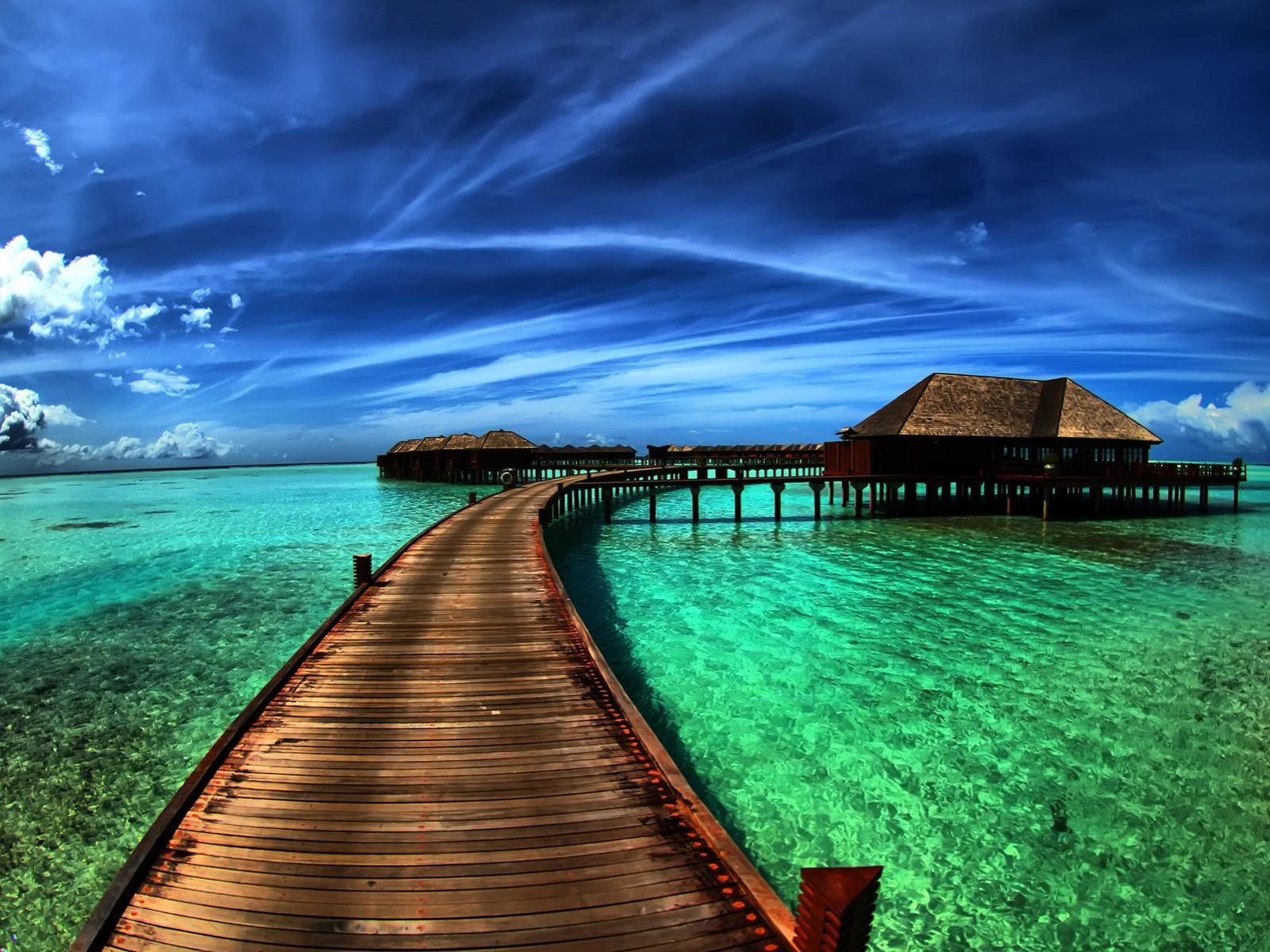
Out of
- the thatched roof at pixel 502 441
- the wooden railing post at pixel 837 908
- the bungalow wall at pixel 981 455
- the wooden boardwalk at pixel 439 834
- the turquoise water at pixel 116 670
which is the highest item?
the thatched roof at pixel 502 441

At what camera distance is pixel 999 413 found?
3353cm

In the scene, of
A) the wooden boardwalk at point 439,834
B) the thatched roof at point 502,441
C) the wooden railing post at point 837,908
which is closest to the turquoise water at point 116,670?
the wooden boardwalk at point 439,834

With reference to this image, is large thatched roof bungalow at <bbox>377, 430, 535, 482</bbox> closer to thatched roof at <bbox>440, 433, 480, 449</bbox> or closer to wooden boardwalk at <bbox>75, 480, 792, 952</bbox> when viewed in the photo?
thatched roof at <bbox>440, 433, 480, 449</bbox>

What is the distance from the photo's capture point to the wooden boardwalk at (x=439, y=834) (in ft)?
11.7

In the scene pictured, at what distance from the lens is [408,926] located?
361 cm


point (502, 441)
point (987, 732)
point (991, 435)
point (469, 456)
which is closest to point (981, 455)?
point (991, 435)

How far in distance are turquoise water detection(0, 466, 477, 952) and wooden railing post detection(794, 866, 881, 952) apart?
18.9ft

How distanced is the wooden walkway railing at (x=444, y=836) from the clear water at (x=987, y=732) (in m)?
1.98

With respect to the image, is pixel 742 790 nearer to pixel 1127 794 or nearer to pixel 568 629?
pixel 568 629

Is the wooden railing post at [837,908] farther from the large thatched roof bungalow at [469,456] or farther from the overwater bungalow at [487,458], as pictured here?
the large thatched roof bungalow at [469,456]

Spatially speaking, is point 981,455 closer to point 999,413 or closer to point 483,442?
point 999,413

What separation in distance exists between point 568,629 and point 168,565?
19961 mm

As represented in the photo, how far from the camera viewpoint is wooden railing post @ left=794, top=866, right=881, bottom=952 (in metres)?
2.88

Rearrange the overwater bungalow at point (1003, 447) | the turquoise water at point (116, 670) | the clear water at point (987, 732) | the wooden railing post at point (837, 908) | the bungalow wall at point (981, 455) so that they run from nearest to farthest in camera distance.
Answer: the wooden railing post at point (837, 908) → the clear water at point (987, 732) → the turquoise water at point (116, 670) → the overwater bungalow at point (1003, 447) → the bungalow wall at point (981, 455)
